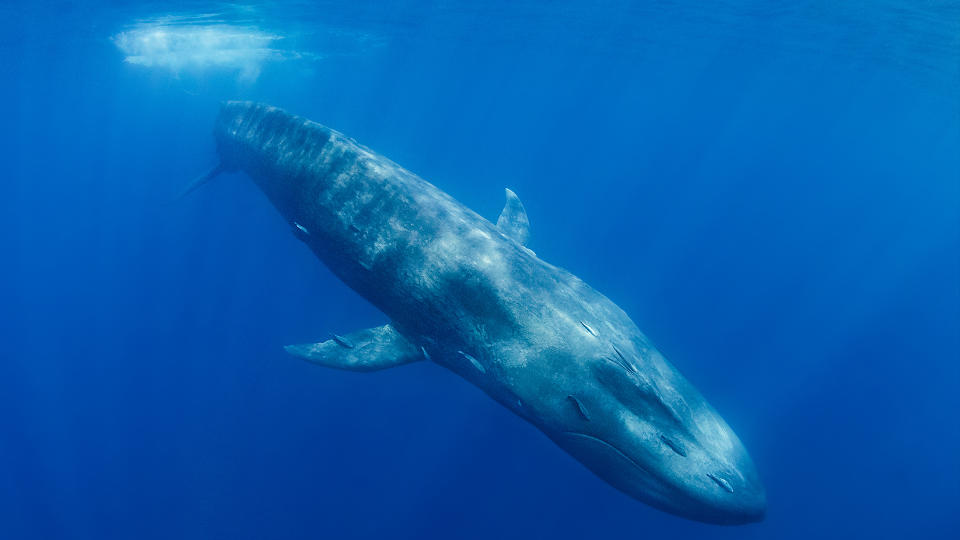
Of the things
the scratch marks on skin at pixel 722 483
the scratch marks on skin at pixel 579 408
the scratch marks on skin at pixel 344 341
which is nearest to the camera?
the scratch marks on skin at pixel 722 483

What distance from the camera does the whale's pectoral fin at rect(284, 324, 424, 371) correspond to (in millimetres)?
7285

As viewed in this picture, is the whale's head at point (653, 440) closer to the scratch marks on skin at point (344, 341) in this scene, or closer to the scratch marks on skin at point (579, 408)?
the scratch marks on skin at point (579, 408)

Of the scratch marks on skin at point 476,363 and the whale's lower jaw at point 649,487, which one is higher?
the scratch marks on skin at point 476,363

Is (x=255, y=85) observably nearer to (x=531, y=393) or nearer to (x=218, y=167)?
(x=218, y=167)

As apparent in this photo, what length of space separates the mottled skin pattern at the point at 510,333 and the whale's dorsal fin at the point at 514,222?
1.86 m

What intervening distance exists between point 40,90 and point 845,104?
301ft

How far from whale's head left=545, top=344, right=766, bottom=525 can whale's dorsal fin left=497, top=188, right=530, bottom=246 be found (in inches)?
181

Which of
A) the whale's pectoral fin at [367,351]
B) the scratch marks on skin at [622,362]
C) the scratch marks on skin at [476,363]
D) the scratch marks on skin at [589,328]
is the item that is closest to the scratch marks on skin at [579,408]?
the scratch marks on skin at [622,362]

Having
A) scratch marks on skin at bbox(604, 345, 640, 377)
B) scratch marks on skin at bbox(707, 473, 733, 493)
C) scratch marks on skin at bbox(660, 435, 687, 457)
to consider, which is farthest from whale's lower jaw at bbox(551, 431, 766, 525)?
scratch marks on skin at bbox(604, 345, 640, 377)

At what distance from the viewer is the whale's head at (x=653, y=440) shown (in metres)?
5.05

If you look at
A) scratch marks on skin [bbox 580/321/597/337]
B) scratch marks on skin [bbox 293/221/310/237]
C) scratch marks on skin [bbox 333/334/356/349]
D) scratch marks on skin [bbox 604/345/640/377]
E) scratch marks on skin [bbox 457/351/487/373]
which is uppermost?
scratch marks on skin [bbox 293/221/310/237]

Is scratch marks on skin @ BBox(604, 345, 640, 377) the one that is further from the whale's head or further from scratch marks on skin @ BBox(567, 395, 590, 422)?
scratch marks on skin @ BBox(567, 395, 590, 422)

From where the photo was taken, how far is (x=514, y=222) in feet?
34.4

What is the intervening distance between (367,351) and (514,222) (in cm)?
460
